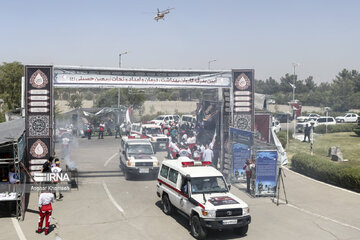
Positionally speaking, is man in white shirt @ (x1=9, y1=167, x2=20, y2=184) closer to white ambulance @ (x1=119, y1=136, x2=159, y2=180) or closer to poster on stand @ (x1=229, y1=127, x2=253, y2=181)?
white ambulance @ (x1=119, y1=136, x2=159, y2=180)

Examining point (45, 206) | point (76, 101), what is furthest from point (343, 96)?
point (45, 206)

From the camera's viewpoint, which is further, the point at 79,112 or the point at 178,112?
the point at 178,112

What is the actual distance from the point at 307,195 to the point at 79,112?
29.1 metres

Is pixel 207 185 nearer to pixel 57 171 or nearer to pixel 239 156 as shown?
pixel 239 156

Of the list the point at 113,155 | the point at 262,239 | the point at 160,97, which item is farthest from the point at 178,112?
the point at 262,239

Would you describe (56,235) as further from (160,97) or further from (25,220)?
(160,97)

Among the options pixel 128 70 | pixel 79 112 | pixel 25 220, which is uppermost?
pixel 128 70

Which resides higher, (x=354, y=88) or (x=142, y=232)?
(x=354, y=88)

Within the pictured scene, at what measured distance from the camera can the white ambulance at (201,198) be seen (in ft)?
38.0

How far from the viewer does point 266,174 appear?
17094 mm

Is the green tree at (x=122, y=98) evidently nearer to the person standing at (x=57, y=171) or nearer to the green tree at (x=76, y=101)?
the green tree at (x=76, y=101)

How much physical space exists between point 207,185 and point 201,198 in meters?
0.85

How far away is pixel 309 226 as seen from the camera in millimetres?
13312

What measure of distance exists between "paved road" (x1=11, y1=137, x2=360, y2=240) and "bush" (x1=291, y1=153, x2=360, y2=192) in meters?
0.53
